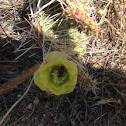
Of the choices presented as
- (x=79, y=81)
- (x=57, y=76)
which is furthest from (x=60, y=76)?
(x=79, y=81)

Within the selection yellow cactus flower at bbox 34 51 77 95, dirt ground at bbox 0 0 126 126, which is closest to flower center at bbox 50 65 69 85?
yellow cactus flower at bbox 34 51 77 95

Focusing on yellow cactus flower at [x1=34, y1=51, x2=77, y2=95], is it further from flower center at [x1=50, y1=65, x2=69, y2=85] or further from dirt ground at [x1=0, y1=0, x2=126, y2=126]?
dirt ground at [x1=0, y1=0, x2=126, y2=126]

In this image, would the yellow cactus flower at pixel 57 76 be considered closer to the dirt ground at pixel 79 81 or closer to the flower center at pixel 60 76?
the flower center at pixel 60 76

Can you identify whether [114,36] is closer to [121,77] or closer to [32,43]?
[121,77]

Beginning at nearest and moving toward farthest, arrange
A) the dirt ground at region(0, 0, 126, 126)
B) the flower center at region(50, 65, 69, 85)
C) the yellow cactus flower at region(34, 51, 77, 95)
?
the yellow cactus flower at region(34, 51, 77, 95) < the flower center at region(50, 65, 69, 85) < the dirt ground at region(0, 0, 126, 126)

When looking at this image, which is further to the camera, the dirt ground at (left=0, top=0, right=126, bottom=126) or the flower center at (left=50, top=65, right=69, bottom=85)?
the dirt ground at (left=0, top=0, right=126, bottom=126)

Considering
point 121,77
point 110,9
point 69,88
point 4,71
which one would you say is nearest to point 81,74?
point 69,88
